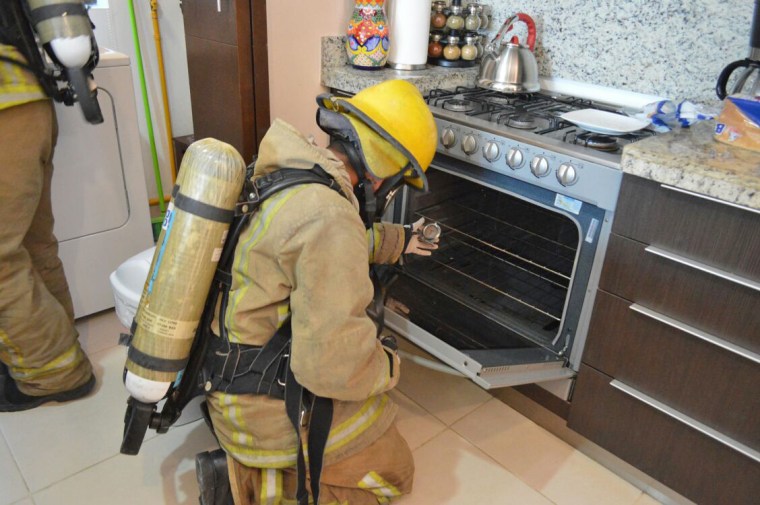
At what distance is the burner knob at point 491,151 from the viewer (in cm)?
159

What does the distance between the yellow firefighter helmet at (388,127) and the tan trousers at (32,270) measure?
0.78 m

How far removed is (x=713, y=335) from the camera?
132cm

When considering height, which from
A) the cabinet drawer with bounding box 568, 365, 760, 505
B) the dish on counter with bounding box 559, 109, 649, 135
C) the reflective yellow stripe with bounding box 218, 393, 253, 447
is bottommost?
the cabinet drawer with bounding box 568, 365, 760, 505

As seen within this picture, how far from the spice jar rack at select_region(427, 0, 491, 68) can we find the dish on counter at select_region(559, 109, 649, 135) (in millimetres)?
570

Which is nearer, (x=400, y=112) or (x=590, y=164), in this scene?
(x=400, y=112)

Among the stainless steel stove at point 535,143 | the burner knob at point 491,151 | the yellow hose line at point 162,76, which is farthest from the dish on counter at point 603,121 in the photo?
the yellow hose line at point 162,76

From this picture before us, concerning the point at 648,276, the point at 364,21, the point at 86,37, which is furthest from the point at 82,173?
the point at 648,276

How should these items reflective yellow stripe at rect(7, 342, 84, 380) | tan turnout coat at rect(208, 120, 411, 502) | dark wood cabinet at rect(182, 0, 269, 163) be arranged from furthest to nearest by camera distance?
1. dark wood cabinet at rect(182, 0, 269, 163)
2. reflective yellow stripe at rect(7, 342, 84, 380)
3. tan turnout coat at rect(208, 120, 411, 502)

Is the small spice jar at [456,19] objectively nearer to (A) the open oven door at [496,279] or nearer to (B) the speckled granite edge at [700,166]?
(A) the open oven door at [496,279]

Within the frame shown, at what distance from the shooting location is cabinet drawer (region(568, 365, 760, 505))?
137 centimetres

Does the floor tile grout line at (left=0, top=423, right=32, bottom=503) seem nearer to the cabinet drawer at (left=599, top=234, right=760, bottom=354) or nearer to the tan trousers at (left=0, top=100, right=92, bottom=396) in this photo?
the tan trousers at (left=0, top=100, right=92, bottom=396)

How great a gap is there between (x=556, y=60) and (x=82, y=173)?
1693mm

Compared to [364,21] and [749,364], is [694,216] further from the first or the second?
[364,21]

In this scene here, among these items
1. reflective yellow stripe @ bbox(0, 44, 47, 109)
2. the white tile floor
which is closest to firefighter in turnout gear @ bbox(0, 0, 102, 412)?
reflective yellow stripe @ bbox(0, 44, 47, 109)
